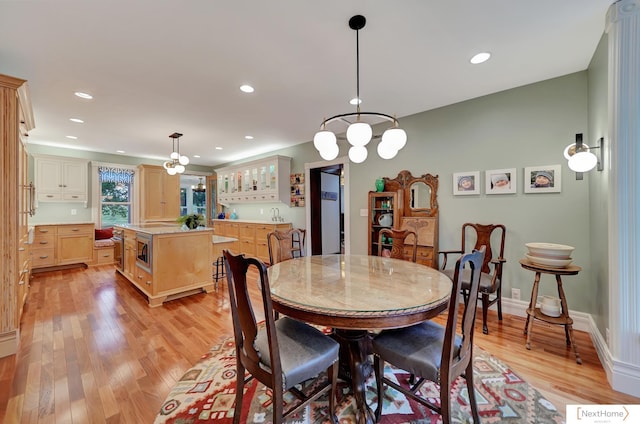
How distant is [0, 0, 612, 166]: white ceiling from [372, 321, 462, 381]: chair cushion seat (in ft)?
6.91

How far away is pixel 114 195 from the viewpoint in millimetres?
6434

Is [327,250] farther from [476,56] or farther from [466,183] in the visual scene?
[476,56]

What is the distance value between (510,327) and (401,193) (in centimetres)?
200

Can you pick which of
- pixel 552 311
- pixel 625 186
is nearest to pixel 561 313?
pixel 552 311

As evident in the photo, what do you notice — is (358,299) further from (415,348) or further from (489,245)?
(489,245)

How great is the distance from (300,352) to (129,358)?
1745mm

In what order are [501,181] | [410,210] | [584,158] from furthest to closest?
[410,210] < [501,181] < [584,158]

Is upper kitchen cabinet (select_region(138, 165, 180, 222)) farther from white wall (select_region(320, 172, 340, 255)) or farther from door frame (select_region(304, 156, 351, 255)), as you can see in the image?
white wall (select_region(320, 172, 340, 255))

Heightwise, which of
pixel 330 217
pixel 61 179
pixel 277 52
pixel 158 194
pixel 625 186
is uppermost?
pixel 277 52

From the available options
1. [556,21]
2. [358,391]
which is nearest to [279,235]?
[358,391]

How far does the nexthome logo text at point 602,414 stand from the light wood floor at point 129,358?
0.09 meters

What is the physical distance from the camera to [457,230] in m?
3.40

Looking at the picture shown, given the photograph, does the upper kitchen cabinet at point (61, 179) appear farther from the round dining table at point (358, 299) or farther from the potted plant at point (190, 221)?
the round dining table at point (358, 299)

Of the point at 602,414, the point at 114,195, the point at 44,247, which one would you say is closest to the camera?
the point at 602,414
